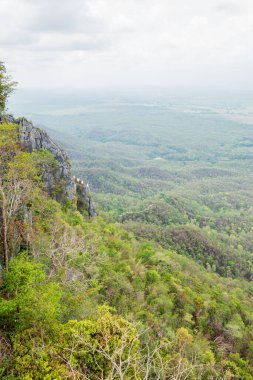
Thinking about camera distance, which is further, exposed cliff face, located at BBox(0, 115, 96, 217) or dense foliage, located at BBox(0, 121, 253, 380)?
exposed cliff face, located at BBox(0, 115, 96, 217)

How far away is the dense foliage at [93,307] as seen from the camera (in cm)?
1571

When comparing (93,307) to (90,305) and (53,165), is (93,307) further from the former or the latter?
(53,165)

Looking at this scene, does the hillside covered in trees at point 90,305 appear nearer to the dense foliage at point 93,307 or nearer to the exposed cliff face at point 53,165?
the dense foliage at point 93,307

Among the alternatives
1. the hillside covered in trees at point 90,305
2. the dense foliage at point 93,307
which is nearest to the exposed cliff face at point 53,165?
the hillside covered in trees at point 90,305

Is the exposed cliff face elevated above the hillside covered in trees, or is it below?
above

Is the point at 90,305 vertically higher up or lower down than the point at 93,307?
higher up

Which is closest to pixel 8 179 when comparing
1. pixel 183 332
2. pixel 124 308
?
pixel 124 308

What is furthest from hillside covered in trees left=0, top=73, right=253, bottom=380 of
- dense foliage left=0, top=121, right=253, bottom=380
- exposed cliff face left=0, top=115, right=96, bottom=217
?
exposed cliff face left=0, top=115, right=96, bottom=217

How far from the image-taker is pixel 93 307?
24.5 meters

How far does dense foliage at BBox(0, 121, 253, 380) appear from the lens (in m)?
15.7

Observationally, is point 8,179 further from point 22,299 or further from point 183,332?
point 183,332

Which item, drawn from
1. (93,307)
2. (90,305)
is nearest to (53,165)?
(93,307)

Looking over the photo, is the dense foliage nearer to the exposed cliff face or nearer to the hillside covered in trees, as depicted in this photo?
the hillside covered in trees

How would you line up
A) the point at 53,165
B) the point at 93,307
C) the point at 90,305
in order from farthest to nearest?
the point at 53,165 → the point at 93,307 → the point at 90,305
